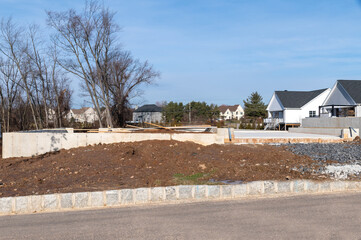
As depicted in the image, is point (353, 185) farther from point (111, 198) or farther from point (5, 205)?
point (5, 205)

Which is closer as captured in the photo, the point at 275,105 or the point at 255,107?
the point at 275,105

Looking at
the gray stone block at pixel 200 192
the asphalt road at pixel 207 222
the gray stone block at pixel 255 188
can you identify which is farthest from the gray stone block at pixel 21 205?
the gray stone block at pixel 255 188

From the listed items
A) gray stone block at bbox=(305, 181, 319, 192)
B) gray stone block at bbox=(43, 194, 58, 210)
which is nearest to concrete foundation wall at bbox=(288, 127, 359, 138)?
gray stone block at bbox=(305, 181, 319, 192)

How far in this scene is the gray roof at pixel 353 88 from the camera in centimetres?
3143

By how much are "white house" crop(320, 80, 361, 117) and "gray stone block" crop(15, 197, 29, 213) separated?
98.5 feet

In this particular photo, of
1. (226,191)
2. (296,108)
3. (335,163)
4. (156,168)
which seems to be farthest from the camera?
(296,108)

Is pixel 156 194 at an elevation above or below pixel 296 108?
below

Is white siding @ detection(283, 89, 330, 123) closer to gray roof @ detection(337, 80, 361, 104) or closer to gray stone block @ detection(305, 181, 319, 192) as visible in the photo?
gray roof @ detection(337, 80, 361, 104)

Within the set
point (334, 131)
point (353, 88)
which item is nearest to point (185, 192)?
point (334, 131)

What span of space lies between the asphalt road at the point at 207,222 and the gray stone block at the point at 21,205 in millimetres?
253

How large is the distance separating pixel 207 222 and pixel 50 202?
3.01m

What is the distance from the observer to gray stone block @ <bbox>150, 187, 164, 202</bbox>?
22.7ft

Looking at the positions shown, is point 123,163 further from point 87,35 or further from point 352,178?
point 87,35

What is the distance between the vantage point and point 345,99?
32594 mm
